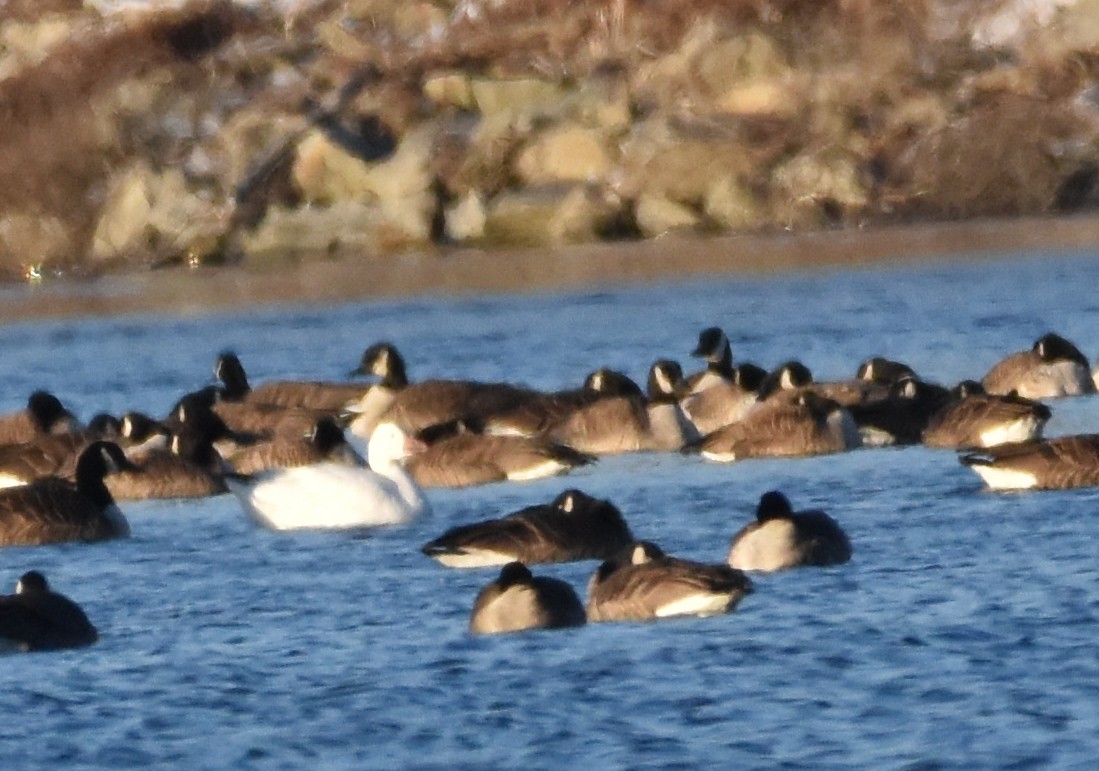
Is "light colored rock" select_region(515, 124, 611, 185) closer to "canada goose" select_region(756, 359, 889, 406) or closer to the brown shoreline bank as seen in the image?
the brown shoreline bank

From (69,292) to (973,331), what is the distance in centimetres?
1887

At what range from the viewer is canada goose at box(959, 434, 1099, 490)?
1605 cm

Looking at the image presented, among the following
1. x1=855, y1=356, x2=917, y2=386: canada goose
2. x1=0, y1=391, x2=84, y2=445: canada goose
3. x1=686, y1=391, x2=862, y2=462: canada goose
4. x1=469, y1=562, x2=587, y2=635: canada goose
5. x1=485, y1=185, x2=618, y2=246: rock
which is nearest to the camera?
x1=469, y1=562, x2=587, y2=635: canada goose

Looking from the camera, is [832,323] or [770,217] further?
[770,217]

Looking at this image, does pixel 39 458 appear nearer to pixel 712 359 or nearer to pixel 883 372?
pixel 712 359

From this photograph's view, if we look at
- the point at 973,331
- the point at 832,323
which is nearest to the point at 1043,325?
the point at 973,331

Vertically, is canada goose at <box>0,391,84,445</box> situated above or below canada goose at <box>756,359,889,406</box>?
above

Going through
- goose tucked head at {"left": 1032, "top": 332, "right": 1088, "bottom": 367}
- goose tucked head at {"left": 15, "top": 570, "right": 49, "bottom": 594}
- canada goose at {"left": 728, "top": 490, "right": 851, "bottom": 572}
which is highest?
goose tucked head at {"left": 1032, "top": 332, "right": 1088, "bottom": 367}

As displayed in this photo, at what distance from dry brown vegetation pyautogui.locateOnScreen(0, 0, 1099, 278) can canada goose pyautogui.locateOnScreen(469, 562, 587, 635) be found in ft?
105

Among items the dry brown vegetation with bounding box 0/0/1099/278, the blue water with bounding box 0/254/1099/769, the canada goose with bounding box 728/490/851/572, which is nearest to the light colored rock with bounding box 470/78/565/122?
the dry brown vegetation with bounding box 0/0/1099/278

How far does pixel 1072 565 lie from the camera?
13.5 meters

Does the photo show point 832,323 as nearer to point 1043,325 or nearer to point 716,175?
point 1043,325

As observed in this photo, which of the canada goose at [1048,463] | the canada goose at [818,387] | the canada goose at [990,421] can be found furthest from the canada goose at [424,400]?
the canada goose at [1048,463]

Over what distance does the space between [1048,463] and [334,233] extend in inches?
1221
